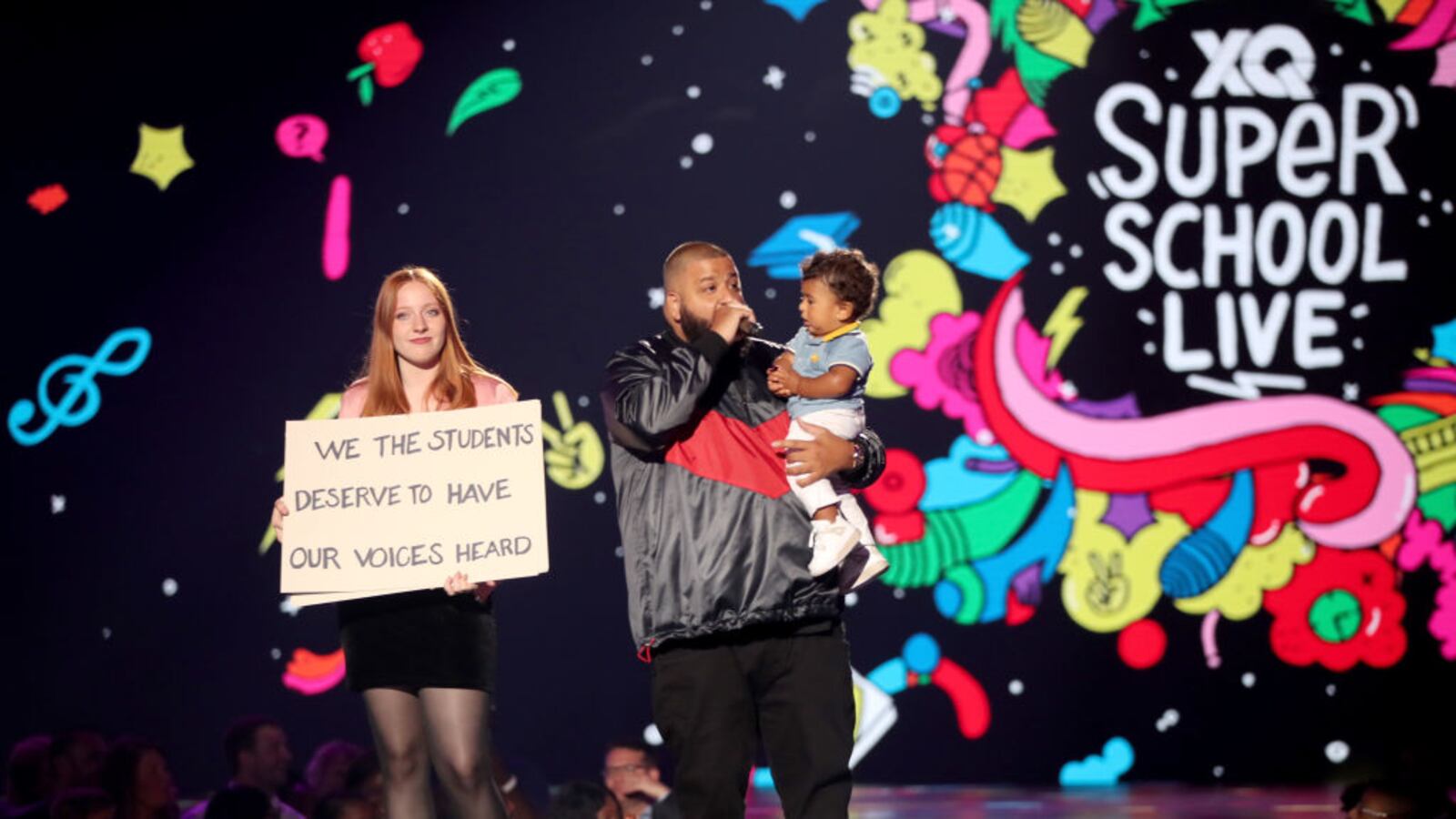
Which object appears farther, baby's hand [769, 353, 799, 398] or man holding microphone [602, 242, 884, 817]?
baby's hand [769, 353, 799, 398]

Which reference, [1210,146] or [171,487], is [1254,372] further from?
[171,487]

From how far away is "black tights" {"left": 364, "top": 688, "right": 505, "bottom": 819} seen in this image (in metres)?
2.91

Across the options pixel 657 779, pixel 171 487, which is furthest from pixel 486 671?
pixel 171 487

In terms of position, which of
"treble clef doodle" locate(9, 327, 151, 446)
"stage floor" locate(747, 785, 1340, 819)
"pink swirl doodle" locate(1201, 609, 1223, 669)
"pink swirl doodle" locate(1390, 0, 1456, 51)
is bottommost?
"stage floor" locate(747, 785, 1340, 819)

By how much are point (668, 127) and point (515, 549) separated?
8.56 ft

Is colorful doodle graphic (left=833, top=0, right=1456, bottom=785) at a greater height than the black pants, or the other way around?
colorful doodle graphic (left=833, top=0, right=1456, bottom=785)

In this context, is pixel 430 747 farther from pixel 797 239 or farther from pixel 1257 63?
pixel 1257 63

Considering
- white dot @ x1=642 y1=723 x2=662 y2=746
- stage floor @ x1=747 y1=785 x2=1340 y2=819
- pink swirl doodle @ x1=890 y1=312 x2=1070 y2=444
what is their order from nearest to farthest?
stage floor @ x1=747 y1=785 x2=1340 y2=819 < white dot @ x1=642 y1=723 x2=662 y2=746 < pink swirl doodle @ x1=890 y1=312 x2=1070 y2=444

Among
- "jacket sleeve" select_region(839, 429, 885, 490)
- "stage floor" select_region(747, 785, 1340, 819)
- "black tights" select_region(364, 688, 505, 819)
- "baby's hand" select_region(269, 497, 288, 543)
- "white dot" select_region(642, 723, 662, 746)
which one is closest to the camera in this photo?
"jacket sleeve" select_region(839, 429, 885, 490)

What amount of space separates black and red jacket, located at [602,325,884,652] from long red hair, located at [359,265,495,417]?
48 cm

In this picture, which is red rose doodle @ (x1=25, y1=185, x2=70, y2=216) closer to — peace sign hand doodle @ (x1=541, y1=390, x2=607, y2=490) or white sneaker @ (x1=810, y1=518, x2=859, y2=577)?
peace sign hand doodle @ (x1=541, y1=390, x2=607, y2=490)

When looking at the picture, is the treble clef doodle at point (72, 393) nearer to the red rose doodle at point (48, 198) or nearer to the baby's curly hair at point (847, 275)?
the red rose doodle at point (48, 198)

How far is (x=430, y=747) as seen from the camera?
2.96m

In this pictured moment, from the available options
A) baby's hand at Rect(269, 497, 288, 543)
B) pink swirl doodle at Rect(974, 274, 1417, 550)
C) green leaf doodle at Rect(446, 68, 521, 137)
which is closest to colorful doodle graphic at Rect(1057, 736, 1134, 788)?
pink swirl doodle at Rect(974, 274, 1417, 550)
